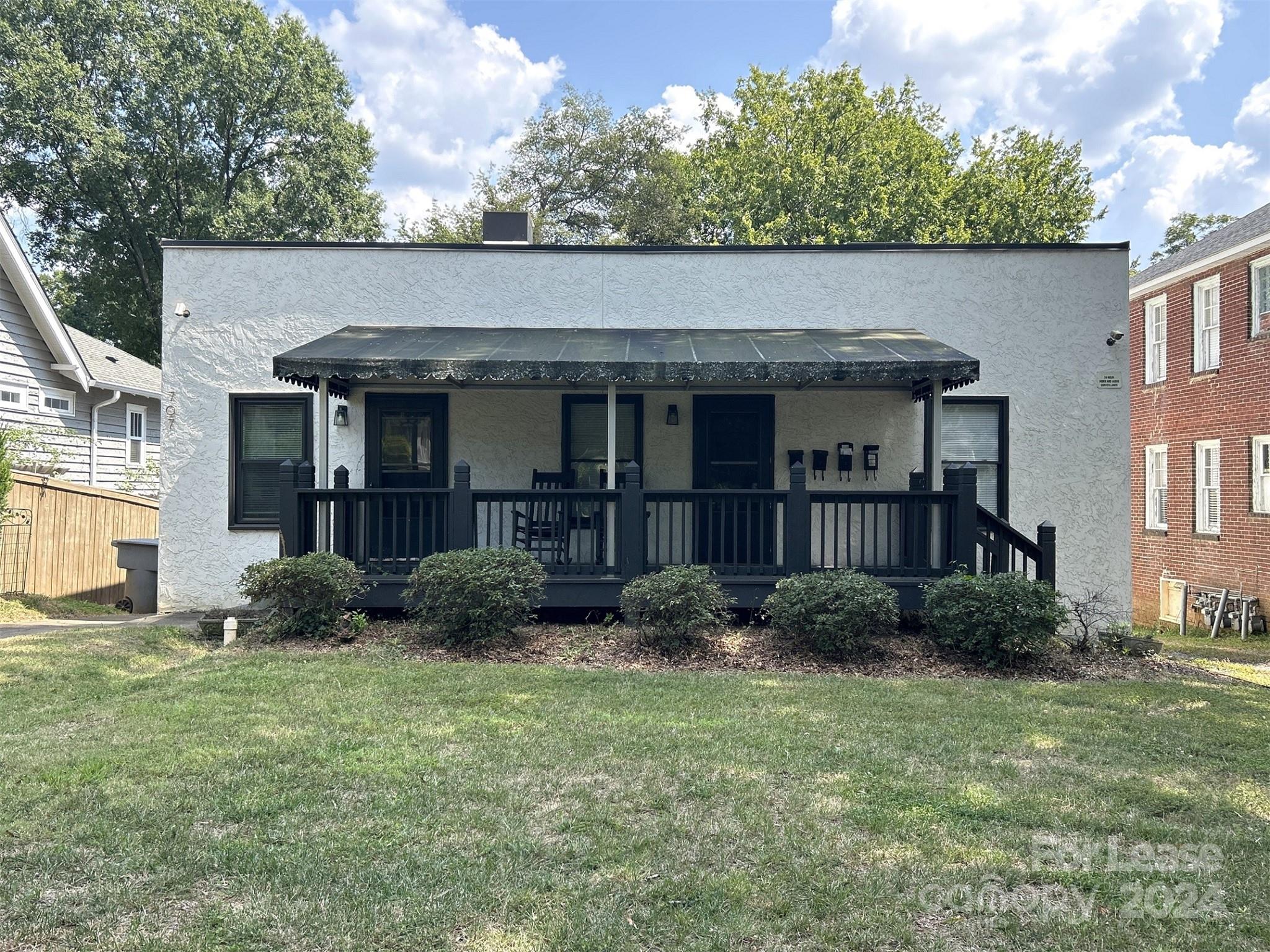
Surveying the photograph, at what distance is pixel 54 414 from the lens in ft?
49.4

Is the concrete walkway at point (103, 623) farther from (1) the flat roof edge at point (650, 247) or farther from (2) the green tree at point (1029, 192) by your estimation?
(2) the green tree at point (1029, 192)

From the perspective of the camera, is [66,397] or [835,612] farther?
[66,397]

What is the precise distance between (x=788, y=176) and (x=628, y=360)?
71.1 feet

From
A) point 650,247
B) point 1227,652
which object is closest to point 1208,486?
point 1227,652

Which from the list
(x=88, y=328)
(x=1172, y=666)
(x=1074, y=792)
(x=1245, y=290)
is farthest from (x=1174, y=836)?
(x=88, y=328)

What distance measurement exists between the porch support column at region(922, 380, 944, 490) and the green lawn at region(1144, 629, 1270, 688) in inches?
126

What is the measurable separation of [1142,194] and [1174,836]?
3345 cm

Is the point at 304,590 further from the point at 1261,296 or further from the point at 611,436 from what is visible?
the point at 1261,296

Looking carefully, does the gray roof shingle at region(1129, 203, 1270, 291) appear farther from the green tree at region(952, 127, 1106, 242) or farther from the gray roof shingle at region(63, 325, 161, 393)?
the gray roof shingle at region(63, 325, 161, 393)

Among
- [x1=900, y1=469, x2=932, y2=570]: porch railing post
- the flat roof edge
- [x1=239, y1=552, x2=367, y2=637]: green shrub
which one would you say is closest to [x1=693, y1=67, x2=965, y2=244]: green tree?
the flat roof edge

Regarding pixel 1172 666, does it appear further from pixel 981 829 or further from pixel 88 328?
pixel 88 328

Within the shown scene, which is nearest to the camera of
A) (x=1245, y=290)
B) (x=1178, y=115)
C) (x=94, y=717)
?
(x=94, y=717)

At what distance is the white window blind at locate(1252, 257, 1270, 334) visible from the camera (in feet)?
48.1

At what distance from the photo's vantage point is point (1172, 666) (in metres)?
7.99
